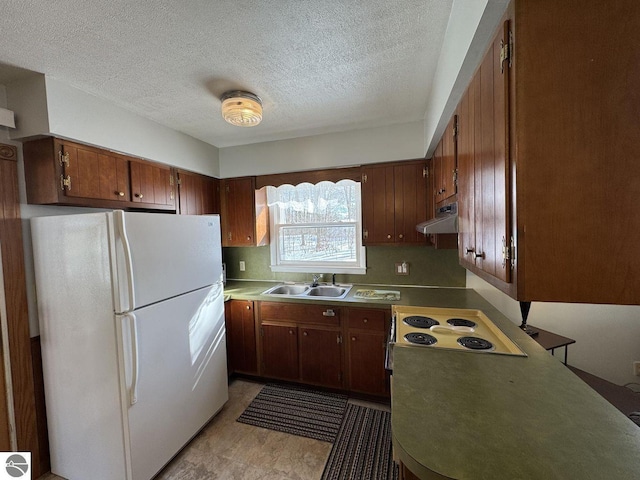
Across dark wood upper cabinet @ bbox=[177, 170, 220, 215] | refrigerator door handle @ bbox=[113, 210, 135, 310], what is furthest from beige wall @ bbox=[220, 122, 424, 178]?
refrigerator door handle @ bbox=[113, 210, 135, 310]

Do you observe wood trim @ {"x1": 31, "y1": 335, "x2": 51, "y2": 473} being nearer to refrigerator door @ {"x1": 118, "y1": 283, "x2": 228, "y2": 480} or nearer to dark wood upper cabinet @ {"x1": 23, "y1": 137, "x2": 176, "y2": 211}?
refrigerator door @ {"x1": 118, "y1": 283, "x2": 228, "y2": 480}

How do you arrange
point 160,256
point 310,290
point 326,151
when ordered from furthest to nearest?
1. point 310,290
2. point 326,151
3. point 160,256

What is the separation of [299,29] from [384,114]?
121 cm

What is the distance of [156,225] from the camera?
1.63m

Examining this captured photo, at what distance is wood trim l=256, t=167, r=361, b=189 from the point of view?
2.65 meters

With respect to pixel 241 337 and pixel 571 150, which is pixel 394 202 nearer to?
pixel 571 150

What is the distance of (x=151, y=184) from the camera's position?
2.23 metres

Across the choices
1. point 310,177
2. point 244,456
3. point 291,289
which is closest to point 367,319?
point 291,289

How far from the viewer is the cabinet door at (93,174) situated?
1673 mm

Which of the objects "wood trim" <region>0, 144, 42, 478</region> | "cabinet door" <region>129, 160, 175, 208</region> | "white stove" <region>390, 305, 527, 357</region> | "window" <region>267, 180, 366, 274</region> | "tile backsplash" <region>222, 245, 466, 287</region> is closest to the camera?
"white stove" <region>390, 305, 527, 357</region>

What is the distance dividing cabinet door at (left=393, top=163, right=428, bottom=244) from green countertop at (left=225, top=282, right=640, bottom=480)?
4.47ft

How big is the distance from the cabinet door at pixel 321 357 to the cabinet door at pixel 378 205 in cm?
100

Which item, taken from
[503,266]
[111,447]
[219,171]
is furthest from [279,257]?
[503,266]

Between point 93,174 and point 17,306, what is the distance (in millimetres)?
965
